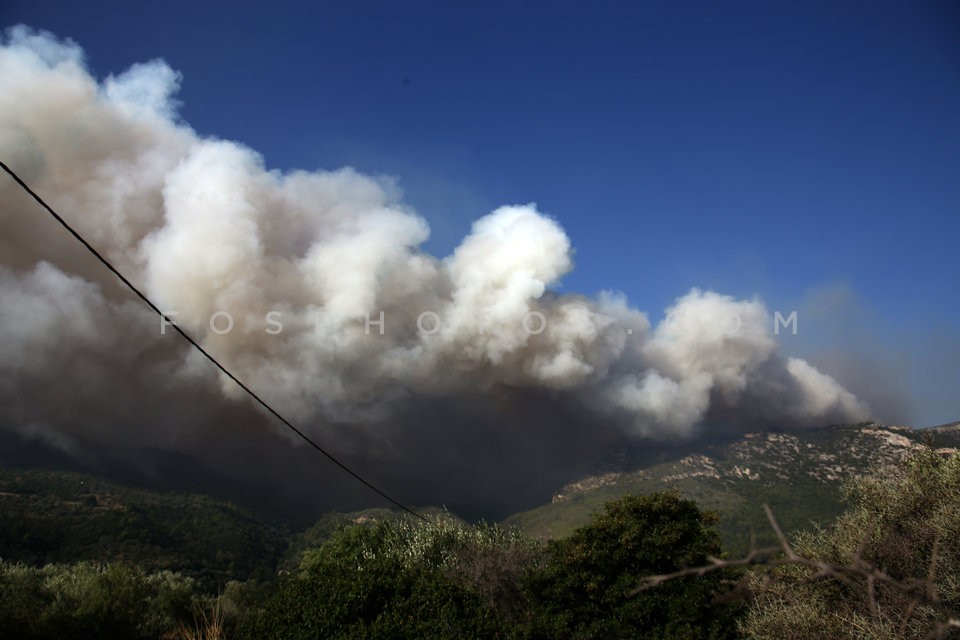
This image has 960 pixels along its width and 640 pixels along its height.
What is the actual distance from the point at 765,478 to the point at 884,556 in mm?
166414

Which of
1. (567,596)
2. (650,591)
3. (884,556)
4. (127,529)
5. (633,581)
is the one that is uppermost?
(127,529)

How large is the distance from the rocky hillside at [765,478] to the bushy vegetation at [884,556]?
103538 mm

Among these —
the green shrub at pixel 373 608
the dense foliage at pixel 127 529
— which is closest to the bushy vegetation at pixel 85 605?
the green shrub at pixel 373 608

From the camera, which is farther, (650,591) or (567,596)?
(567,596)

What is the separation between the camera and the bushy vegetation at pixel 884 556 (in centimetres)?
1609

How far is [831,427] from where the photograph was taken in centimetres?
18838

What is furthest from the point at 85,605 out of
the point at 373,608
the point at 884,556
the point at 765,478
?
the point at 765,478

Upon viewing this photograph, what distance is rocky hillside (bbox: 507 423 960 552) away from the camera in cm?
13300

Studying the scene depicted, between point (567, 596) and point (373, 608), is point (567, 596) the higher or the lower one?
the lower one

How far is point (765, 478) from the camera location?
164 meters

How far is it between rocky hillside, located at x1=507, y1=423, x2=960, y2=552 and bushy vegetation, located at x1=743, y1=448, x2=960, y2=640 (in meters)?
104

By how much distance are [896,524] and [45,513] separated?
127 m

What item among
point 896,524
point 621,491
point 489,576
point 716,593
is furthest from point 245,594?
point 621,491

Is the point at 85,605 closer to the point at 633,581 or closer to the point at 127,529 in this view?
the point at 633,581
